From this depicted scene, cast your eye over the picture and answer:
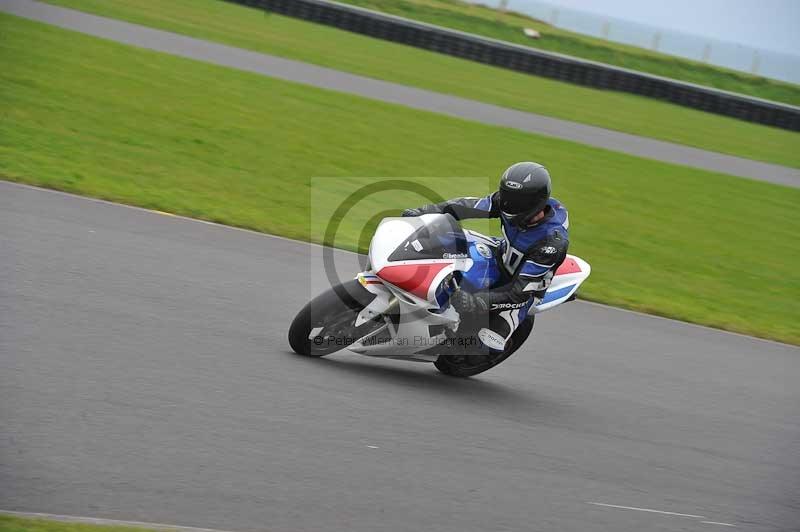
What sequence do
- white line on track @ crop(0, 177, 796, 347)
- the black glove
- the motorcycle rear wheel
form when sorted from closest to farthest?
the black glove, the motorcycle rear wheel, white line on track @ crop(0, 177, 796, 347)

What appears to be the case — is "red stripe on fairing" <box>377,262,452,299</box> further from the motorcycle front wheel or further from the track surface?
the track surface

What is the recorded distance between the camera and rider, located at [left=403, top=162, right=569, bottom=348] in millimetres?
6301

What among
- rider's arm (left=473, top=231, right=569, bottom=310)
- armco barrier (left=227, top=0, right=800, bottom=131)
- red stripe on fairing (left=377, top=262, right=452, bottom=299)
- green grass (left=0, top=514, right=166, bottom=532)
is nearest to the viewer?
green grass (left=0, top=514, right=166, bottom=532)

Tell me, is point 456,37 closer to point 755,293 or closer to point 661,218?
point 661,218

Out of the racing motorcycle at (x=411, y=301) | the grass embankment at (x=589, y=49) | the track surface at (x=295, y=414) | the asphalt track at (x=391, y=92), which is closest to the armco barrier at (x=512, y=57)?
the grass embankment at (x=589, y=49)

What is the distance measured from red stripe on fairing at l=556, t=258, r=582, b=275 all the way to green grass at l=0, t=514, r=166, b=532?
4.07 meters

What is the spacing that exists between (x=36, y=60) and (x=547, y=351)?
1126cm

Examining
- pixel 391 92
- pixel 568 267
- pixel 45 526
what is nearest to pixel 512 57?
pixel 391 92

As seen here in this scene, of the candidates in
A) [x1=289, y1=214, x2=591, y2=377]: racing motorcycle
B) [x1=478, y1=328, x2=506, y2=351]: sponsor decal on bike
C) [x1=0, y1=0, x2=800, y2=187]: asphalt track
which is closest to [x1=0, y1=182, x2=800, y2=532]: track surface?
[x1=289, y1=214, x2=591, y2=377]: racing motorcycle

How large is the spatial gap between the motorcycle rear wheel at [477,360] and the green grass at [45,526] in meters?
3.52

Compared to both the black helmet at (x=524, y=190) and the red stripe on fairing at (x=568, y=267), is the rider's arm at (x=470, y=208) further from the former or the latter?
the red stripe on fairing at (x=568, y=267)

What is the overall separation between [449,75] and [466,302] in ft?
61.6

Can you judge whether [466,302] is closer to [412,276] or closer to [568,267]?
[412,276]

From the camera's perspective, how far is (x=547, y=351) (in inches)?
323
